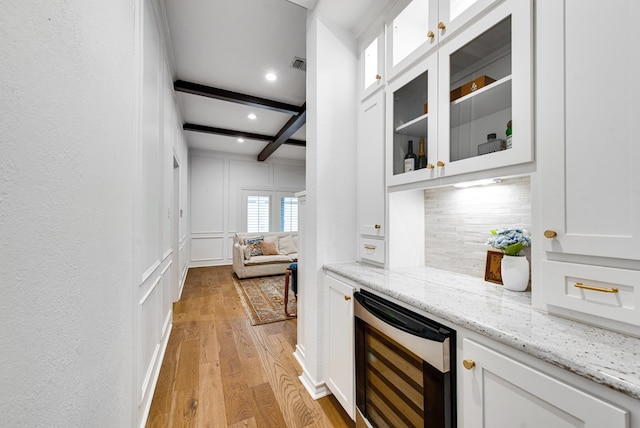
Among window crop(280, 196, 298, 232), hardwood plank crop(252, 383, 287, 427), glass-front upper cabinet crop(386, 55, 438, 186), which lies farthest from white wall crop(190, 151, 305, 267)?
glass-front upper cabinet crop(386, 55, 438, 186)

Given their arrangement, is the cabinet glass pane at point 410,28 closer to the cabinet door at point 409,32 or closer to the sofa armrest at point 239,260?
the cabinet door at point 409,32

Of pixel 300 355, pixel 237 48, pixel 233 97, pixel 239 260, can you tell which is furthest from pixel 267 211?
pixel 300 355

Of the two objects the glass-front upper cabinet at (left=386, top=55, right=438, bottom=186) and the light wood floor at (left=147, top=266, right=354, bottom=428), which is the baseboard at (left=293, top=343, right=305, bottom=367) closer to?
the light wood floor at (left=147, top=266, right=354, bottom=428)

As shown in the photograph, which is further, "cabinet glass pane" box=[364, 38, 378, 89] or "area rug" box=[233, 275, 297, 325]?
"area rug" box=[233, 275, 297, 325]

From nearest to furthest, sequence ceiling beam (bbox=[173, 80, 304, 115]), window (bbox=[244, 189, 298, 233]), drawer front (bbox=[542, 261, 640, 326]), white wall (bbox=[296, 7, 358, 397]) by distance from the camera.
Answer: drawer front (bbox=[542, 261, 640, 326]), white wall (bbox=[296, 7, 358, 397]), ceiling beam (bbox=[173, 80, 304, 115]), window (bbox=[244, 189, 298, 233])

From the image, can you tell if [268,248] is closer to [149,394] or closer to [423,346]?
[149,394]

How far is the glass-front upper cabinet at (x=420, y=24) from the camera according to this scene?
1.25 meters

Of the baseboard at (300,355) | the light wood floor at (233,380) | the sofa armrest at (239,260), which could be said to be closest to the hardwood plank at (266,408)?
the light wood floor at (233,380)

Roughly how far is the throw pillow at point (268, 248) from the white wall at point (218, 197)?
60.5 inches

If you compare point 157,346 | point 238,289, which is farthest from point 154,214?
point 238,289

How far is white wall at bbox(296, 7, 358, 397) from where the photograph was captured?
6.12ft

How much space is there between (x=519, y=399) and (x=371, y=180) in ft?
4.45

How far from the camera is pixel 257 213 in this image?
6.86 meters

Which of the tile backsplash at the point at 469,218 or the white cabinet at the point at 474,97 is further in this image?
the tile backsplash at the point at 469,218
